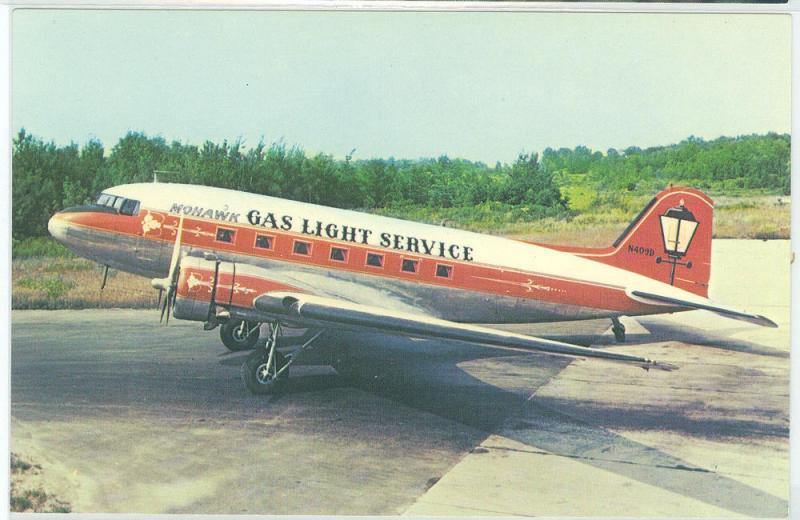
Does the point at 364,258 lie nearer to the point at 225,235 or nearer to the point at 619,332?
the point at 225,235

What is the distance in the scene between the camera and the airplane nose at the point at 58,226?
48.5 ft

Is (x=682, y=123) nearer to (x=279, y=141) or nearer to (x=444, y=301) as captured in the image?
(x=444, y=301)

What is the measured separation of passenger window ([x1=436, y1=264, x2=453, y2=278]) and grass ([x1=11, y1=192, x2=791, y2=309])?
18.3ft

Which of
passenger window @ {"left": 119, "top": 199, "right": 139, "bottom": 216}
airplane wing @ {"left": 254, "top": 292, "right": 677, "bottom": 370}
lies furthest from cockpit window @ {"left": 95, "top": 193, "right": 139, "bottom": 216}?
airplane wing @ {"left": 254, "top": 292, "right": 677, "bottom": 370}

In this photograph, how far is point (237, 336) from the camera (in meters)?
16.2

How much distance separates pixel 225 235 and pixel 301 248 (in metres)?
1.53

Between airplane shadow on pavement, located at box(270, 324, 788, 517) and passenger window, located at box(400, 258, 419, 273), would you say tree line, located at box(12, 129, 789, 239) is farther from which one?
airplane shadow on pavement, located at box(270, 324, 788, 517)

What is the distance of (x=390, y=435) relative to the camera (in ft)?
39.1

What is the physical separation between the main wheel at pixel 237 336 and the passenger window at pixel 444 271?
15.0ft

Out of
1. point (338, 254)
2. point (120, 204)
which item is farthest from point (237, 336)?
point (120, 204)

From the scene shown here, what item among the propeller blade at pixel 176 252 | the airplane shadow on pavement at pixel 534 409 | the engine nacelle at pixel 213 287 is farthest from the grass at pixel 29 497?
the airplane shadow on pavement at pixel 534 409

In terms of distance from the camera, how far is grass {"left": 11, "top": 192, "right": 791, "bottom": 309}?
661 inches

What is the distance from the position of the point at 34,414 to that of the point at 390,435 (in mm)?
6161

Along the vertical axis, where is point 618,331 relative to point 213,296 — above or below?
below
